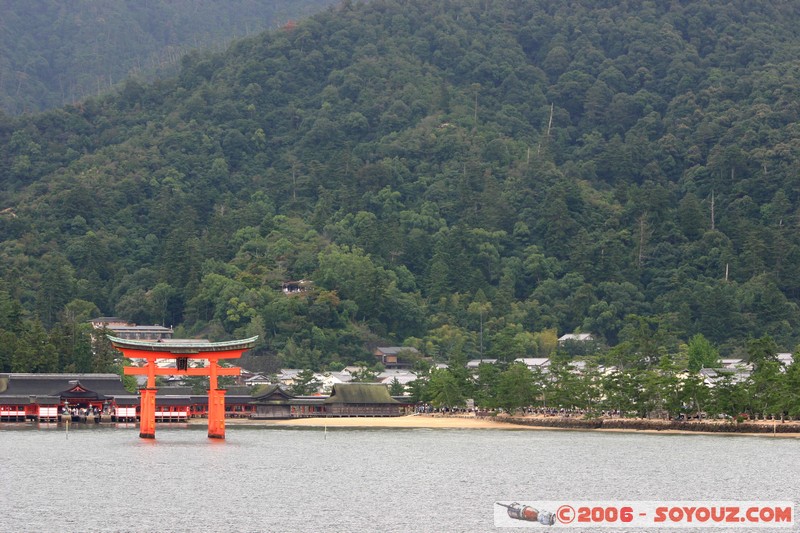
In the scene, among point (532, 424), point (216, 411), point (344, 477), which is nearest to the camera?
point (344, 477)

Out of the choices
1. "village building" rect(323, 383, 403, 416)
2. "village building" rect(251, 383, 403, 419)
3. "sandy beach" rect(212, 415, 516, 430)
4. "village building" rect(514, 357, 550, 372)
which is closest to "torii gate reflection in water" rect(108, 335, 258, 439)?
"sandy beach" rect(212, 415, 516, 430)

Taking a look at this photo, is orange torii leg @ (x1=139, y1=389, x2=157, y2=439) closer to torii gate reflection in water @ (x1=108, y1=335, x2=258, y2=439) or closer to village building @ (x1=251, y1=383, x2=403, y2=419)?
torii gate reflection in water @ (x1=108, y1=335, x2=258, y2=439)

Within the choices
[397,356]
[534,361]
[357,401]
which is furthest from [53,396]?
[534,361]

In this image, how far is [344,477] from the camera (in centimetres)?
5366

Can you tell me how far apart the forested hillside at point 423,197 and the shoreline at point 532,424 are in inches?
466

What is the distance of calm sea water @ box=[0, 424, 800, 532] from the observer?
42.3 m

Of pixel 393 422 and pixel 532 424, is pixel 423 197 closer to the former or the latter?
pixel 393 422

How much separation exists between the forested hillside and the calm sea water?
2863 centimetres

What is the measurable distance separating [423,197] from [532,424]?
74684mm

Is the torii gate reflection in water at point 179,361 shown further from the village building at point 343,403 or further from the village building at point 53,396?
the village building at point 343,403

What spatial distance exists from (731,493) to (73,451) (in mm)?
33213

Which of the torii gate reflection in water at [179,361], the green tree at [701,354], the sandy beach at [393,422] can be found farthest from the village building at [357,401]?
the torii gate reflection in water at [179,361]

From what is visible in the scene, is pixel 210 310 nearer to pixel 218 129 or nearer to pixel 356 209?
pixel 356 209

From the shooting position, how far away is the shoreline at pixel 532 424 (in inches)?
3049
